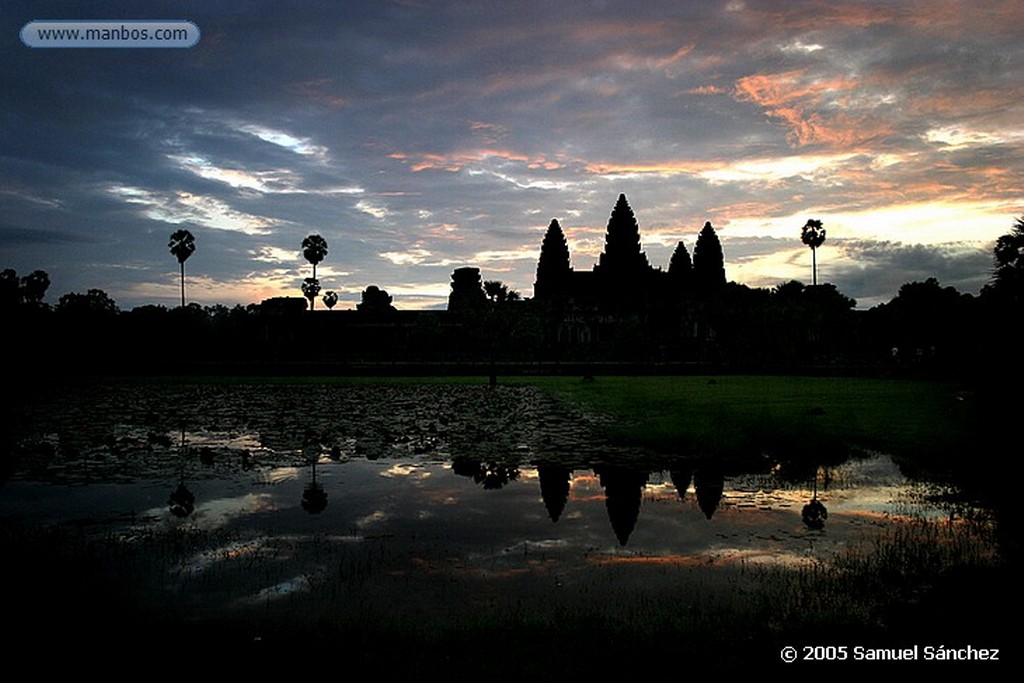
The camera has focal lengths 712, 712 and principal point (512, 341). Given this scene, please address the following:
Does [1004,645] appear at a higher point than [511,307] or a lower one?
lower

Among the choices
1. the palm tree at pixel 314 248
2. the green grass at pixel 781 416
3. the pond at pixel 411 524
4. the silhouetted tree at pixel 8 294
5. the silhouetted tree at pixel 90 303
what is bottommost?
the pond at pixel 411 524

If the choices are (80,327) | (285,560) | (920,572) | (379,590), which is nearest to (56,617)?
(285,560)

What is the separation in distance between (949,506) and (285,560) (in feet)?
37.3

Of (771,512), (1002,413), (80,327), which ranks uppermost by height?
(80,327)

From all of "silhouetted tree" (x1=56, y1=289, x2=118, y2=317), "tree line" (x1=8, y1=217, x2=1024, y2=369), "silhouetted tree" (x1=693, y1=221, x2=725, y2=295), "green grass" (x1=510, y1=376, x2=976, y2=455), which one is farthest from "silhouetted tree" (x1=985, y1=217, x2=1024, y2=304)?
"silhouetted tree" (x1=693, y1=221, x2=725, y2=295)

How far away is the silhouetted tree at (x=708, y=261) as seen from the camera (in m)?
99.2

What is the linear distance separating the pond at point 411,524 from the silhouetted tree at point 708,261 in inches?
3217

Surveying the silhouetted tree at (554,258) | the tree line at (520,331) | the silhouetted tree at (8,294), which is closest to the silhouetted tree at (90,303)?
the tree line at (520,331)

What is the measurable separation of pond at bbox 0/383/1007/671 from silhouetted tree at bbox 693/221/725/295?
81712mm

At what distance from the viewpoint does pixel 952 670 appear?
20.4ft

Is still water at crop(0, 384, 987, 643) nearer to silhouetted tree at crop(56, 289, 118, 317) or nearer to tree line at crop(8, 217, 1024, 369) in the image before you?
tree line at crop(8, 217, 1024, 369)

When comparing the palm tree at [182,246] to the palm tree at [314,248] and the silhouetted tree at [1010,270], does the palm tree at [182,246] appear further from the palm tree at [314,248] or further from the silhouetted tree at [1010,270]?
the silhouetted tree at [1010,270]

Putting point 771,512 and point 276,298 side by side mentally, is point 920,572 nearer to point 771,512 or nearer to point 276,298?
point 771,512

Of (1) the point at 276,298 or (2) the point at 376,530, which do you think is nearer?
(2) the point at 376,530
